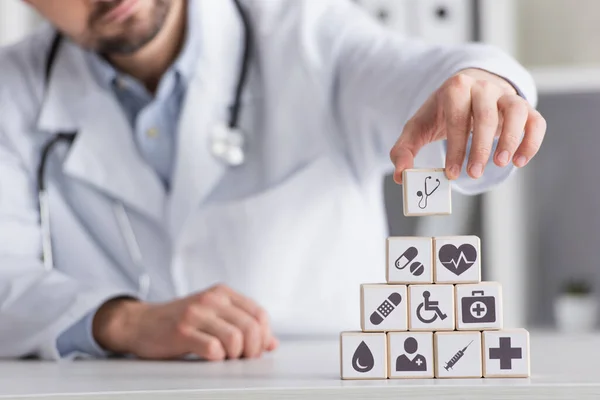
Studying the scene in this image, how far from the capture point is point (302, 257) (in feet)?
4.50

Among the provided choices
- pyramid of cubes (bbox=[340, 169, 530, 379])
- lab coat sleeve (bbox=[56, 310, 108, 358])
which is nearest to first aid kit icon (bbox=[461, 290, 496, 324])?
pyramid of cubes (bbox=[340, 169, 530, 379])

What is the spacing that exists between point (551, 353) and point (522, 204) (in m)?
1.36

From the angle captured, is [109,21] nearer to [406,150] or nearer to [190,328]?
[190,328]

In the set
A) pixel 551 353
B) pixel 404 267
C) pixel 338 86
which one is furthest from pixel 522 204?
pixel 404 267

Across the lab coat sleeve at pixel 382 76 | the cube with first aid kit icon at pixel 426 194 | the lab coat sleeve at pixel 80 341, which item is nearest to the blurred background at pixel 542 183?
the lab coat sleeve at pixel 382 76

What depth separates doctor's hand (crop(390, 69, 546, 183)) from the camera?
0.75 m

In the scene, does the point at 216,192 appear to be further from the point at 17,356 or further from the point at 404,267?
the point at 404,267

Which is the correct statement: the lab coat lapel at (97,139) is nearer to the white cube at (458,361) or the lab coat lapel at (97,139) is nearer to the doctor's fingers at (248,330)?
the doctor's fingers at (248,330)

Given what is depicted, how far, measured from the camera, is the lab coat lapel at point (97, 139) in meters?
1.32

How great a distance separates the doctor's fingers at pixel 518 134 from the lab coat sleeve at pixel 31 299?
1.80ft

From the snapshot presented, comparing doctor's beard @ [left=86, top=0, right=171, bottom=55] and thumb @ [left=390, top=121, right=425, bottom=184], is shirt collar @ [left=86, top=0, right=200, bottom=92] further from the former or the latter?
thumb @ [left=390, top=121, right=425, bottom=184]

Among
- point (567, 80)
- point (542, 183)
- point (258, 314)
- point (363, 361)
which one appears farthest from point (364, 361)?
point (542, 183)

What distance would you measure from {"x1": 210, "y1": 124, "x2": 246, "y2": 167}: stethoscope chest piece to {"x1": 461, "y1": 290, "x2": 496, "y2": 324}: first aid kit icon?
65 centimetres

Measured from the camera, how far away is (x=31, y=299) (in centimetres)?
109
